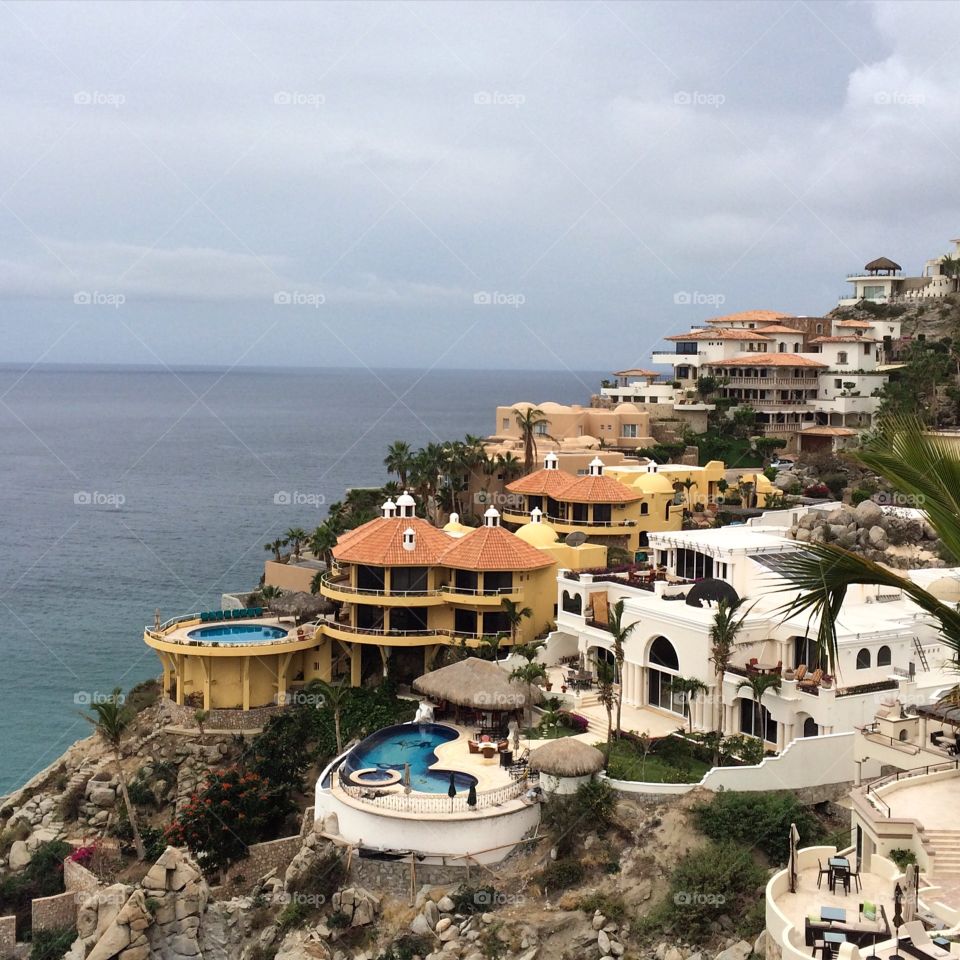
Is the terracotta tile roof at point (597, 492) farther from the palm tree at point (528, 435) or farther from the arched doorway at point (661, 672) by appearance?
the arched doorway at point (661, 672)

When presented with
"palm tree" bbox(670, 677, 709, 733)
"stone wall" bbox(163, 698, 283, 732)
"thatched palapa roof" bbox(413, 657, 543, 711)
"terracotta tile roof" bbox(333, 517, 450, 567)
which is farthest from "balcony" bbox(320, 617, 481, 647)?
"palm tree" bbox(670, 677, 709, 733)

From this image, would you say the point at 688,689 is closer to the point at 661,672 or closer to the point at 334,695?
the point at 661,672

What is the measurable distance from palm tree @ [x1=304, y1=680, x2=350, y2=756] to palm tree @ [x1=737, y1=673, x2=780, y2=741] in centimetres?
1287

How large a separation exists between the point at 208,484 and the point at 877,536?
104 metres

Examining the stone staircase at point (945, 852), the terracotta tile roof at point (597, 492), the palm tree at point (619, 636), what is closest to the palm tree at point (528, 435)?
the terracotta tile roof at point (597, 492)

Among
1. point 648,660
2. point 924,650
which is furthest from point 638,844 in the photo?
point 924,650

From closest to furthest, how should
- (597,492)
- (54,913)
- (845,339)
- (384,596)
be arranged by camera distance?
(54,913) < (384,596) < (597,492) < (845,339)

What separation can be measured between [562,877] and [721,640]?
837cm

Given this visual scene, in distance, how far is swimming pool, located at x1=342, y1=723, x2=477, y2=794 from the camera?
112ft

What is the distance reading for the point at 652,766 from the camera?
3472 cm

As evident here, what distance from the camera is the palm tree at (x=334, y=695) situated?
39.7 metres

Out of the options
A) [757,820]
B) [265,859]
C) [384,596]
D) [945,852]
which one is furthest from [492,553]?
[945,852]

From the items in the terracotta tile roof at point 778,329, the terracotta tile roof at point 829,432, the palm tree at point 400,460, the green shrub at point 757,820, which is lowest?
the green shrub at point 757,820

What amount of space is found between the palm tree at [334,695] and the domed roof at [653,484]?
18.8 m
